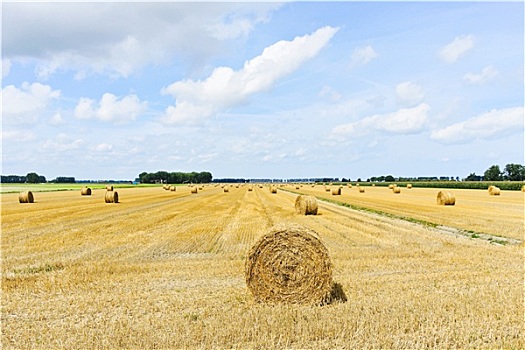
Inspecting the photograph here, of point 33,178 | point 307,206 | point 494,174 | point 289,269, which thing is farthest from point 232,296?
point 33,178

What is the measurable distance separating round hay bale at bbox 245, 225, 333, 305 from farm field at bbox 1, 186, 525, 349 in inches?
12.1

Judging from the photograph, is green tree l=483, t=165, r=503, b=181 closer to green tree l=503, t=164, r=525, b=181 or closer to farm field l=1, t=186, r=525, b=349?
green tree l=503, t=164, r=525, b=181

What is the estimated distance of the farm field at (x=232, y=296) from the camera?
21.0 feet

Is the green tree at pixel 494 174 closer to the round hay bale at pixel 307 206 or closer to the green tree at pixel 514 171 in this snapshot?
the green tree at pixel 514 171

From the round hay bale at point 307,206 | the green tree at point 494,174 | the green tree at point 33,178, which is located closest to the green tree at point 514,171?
the green tree at point 494,174

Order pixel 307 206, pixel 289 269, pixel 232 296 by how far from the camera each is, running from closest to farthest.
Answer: pixel 289 269, pixel 232 296, pixel 307 206

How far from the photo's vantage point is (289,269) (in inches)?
332

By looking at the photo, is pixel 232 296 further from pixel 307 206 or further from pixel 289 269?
pixel 307 206

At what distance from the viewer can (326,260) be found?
8.45 m

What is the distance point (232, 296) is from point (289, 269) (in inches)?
50.1

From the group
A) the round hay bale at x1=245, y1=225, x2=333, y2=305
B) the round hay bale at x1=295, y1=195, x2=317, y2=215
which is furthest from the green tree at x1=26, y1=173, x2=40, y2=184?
the round hay bale at x1=245, y1=225, x2=333, y2=305

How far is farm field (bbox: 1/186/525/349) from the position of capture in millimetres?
6414

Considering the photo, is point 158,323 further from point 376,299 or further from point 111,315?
point 376,299

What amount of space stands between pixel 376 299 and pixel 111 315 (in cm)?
487
